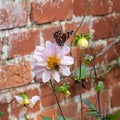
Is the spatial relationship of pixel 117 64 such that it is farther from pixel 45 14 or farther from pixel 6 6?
pixel 6 6

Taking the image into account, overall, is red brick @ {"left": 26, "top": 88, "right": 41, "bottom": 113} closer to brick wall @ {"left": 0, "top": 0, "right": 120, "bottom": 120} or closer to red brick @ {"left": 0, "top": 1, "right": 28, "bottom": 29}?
brick wall @ {"left": 0, "top": 0, "right": 120, "bottom": 120}

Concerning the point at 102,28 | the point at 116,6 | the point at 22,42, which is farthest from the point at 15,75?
the point at 116,6

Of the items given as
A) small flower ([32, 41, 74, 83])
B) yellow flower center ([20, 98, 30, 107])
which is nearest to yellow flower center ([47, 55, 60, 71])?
small flower ([32, 41, 74, 83])

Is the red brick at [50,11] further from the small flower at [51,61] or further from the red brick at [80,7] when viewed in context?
the small flower at [51,61]

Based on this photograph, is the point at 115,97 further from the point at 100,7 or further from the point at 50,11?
the point at 50,11

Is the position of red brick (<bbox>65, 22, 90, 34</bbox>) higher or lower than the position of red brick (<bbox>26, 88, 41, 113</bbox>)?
higher

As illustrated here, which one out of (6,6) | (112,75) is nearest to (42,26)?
(6,6)

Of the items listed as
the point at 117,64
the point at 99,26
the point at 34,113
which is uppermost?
the point at 99,26
